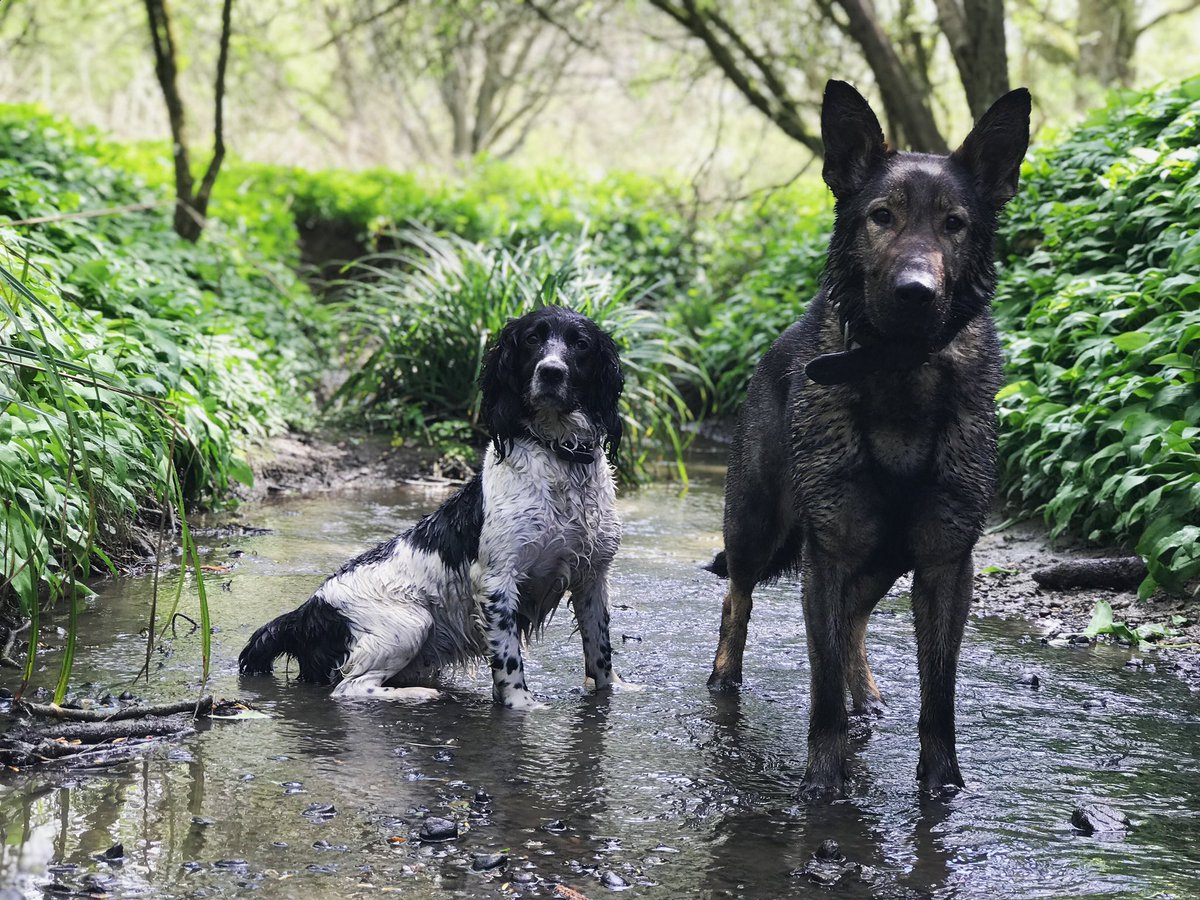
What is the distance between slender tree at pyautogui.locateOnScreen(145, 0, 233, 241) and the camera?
10398 mm

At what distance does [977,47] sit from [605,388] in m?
8.67

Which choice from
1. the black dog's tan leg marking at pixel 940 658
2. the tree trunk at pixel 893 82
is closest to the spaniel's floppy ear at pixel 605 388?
the black dog's tan leg marking at pixel 940 658

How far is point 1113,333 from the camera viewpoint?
7.37 m

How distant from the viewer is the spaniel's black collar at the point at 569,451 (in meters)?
4.78

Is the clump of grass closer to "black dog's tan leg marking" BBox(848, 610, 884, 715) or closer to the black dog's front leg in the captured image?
the black dog's front leg

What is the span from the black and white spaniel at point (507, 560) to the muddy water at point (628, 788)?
0.21 metres

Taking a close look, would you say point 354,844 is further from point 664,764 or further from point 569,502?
point 569,502

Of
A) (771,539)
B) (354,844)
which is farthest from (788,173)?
(354,844)

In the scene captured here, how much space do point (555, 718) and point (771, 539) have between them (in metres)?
1.07

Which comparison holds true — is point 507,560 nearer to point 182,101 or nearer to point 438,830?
point 438,830

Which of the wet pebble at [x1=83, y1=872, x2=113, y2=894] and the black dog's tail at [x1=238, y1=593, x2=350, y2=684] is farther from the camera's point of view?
the black dog's tail at [x1=238, y1=593, x2=350, y2=684]

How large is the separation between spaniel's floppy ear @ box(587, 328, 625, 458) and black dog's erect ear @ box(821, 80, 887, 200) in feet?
4.81

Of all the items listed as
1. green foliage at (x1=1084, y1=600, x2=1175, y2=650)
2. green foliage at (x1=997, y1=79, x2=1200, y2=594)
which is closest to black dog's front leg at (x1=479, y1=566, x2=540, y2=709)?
green foliage at (x1=1084, y1=600, x2=1175, y2=650)

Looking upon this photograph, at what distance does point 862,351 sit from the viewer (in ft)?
11.8
